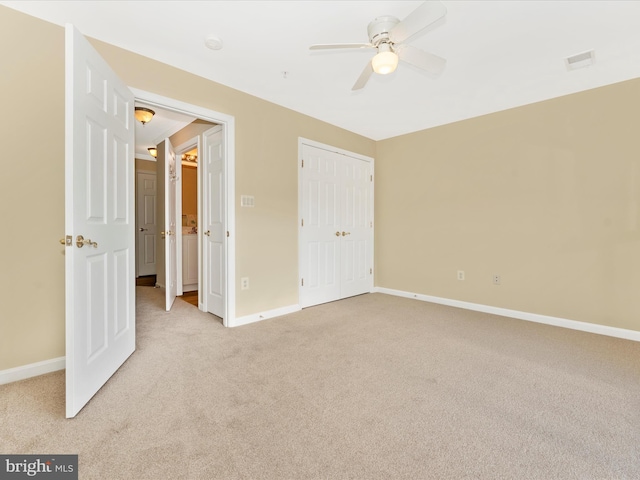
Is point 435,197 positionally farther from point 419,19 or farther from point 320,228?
point 419,19

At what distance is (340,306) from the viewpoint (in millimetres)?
3828

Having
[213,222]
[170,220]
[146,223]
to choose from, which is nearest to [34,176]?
[213,222]

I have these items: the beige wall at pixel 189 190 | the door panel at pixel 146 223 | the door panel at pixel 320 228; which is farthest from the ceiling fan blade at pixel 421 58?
the door panel at pixel 146 223

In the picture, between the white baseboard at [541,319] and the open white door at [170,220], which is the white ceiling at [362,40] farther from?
the white baseboard at [541,319]

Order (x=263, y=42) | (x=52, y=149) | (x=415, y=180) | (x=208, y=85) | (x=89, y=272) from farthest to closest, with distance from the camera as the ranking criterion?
(x=415, y=180) < (x=208, y=85) < (x=263, y=42) < (x=52, y=149) < (x=89, y=272)

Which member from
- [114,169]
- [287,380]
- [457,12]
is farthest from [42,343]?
[457,12]

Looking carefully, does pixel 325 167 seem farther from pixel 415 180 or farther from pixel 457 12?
pixel 457 12

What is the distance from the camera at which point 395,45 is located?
195 centimetres

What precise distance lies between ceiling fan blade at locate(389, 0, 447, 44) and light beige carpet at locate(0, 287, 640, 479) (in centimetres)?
219

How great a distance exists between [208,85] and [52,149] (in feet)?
4.67

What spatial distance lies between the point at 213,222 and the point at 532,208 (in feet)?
12.2

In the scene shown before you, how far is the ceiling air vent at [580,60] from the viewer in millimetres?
2363

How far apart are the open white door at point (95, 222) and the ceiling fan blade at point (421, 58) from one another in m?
1.98

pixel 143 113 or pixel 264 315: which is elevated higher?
pixel 143 113
